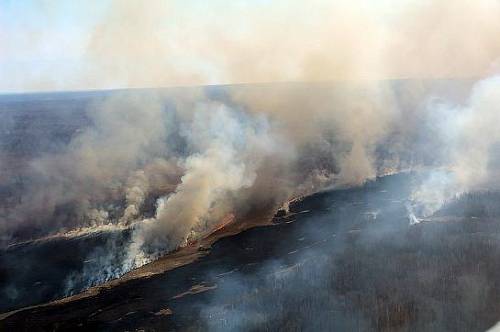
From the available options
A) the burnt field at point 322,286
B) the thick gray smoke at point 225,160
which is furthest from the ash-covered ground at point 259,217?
the thick gray smoke at point 225,160

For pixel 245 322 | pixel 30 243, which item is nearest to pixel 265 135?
pixel 30 243

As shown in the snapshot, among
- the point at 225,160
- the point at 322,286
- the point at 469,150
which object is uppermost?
the point at 225,160

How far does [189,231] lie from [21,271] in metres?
13.1

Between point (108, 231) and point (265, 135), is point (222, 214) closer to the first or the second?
point (108, 231)

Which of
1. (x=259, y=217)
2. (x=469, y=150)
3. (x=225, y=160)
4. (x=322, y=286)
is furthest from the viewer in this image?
(x=469, y=150)

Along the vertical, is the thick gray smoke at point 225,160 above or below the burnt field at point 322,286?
above

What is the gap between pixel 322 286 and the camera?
2997 centimetres

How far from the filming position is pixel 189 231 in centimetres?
4325

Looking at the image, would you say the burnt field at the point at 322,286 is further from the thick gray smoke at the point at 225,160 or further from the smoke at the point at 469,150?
the smoke at the point at 469,150

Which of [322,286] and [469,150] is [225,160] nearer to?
[322,286]

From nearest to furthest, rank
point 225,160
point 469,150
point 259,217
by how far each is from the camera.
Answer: point 259,217
point 225,160
point 469,150

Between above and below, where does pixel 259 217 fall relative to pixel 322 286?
above

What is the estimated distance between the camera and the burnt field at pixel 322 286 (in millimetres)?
26459

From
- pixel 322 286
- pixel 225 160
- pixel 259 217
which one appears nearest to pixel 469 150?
pixel 259 217
